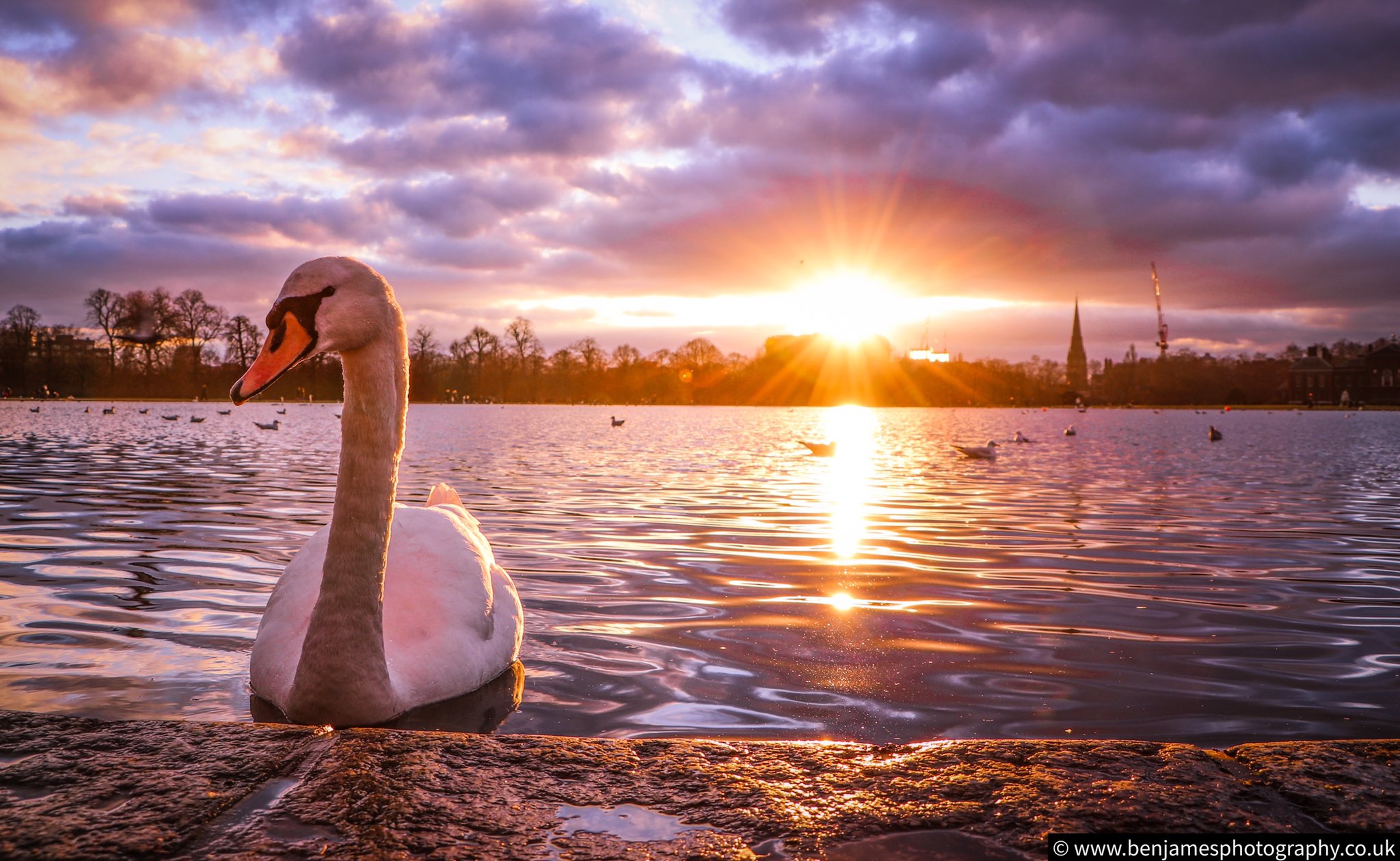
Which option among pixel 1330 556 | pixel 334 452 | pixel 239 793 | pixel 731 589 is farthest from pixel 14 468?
pixel 1330 556

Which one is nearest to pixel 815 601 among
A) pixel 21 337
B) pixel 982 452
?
pixel 982 452

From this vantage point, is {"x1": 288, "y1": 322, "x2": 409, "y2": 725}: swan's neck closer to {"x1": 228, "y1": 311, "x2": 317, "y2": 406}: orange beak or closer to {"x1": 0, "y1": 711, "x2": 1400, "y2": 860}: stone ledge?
{"x1": 228, "y1": 311, "x2": 317, "y2": 406}: orange beak

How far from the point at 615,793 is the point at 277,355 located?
221 cm

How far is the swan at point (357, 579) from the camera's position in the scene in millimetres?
3775

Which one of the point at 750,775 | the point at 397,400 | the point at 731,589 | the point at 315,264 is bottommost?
the point at 731,589

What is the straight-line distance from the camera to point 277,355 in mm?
3570

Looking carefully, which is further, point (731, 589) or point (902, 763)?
point (731, 589)

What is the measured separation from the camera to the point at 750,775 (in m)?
2.52

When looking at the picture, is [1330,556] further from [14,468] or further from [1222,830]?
[14,468]

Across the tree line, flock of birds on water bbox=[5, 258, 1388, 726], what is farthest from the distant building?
flock of birds on water bbox=[5, 258, 1388, 726]

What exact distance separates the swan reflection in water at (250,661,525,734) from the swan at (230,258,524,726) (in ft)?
0.25

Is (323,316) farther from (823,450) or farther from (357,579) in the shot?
(823,450)

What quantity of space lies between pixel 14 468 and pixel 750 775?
21.7 meters

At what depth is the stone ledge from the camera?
209cm
